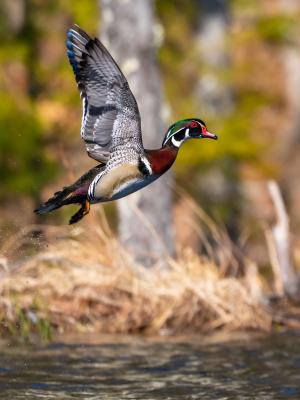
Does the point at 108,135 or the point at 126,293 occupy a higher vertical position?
the point at 108,135

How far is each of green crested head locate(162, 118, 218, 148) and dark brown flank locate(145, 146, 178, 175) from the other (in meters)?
0.09

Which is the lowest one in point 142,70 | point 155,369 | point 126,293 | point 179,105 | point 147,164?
point 155,369

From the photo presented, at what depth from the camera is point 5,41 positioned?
18.5m

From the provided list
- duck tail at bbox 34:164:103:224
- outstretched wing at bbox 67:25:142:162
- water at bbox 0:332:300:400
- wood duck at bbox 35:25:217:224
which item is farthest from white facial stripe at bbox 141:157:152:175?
water at bbox 0:332:300:400

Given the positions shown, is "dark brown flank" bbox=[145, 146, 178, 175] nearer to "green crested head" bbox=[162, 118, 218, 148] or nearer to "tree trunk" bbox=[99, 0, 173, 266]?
"green crested head" bbox=[162, 118, 218, 148]

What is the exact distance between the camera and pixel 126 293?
10633 millimetres

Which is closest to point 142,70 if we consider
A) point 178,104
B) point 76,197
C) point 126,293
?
point 126,293

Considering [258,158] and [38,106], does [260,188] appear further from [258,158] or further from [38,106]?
[38,106]

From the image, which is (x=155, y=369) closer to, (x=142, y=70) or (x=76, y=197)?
(x=76, y=197)

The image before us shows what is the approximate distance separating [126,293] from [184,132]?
4528 millimetres

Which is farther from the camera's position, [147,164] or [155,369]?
[155,369]

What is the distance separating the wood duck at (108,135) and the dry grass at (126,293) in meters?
4.15

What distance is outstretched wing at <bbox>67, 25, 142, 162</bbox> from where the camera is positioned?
20.4ft

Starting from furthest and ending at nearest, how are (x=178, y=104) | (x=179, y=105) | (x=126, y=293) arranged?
(x=178, y=104) < (x=179, y=105) < (x=126, y=293)
